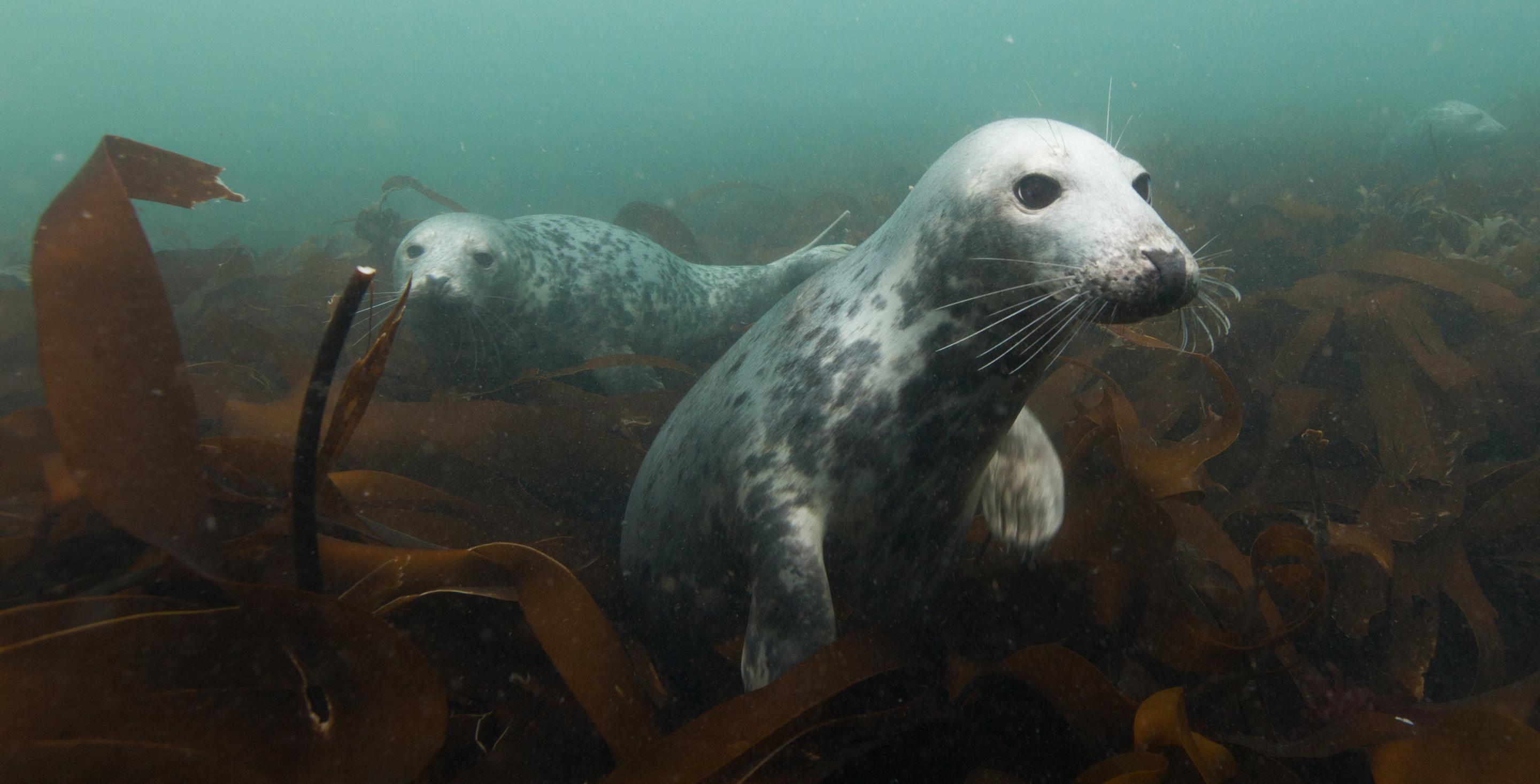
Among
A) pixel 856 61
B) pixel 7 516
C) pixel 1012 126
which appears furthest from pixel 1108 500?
pixel 856 61

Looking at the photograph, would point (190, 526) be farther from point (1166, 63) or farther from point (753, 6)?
point (753, 6)

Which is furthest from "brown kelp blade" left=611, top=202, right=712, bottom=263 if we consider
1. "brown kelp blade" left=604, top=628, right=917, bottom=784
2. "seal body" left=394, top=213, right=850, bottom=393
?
"brown kelp blade" left=604, top=628, right=917, bottom=784

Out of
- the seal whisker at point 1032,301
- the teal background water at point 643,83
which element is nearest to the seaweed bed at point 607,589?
the seal whisker at point 1032,301

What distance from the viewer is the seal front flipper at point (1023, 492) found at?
5.74 ft

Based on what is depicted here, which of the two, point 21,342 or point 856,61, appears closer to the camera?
point 21,342

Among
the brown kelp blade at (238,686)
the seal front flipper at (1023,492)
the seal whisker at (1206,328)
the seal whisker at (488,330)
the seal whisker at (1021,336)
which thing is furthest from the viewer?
the seal whisker at (488,330)

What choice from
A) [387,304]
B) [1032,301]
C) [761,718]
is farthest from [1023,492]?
[387,304]

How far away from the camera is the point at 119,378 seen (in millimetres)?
1117

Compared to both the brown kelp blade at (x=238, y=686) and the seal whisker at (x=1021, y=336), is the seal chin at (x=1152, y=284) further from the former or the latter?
the brown kelp blade at (x=238, y=686)

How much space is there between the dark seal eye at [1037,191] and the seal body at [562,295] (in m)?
2.47

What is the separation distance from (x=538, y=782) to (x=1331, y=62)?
88.2 meters

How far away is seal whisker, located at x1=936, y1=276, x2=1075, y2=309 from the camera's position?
1.28 m

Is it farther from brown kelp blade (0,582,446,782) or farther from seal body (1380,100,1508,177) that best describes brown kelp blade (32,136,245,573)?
seal body (1380,100,1508,177)

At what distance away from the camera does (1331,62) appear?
62.3 meters
